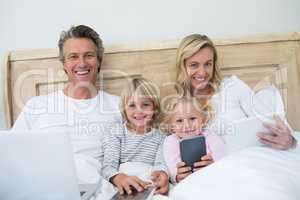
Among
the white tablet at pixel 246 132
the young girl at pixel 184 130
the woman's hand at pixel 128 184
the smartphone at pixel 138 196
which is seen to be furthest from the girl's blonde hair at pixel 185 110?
the smartphone at pixel 138 196

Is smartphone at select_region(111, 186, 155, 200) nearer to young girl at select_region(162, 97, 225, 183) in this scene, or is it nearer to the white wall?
young girl at select_region(162, 97, 225, 183)

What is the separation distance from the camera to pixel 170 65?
160 centimetres

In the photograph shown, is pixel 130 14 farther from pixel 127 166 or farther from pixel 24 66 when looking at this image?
pixel 127 166

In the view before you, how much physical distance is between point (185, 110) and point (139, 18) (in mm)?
651

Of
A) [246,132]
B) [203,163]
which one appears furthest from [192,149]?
[246,132]

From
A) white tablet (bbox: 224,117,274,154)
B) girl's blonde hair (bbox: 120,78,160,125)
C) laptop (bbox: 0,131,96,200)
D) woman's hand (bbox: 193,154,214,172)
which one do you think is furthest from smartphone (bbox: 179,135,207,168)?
laptop (bbox: 0,131,96,200)

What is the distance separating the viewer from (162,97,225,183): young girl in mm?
1230

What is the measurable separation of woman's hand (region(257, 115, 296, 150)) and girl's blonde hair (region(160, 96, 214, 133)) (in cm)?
25

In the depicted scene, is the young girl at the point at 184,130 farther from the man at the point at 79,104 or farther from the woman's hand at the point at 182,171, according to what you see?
the man at the point at 79,104

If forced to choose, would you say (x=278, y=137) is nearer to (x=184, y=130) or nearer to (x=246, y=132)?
(x=246, y=132)

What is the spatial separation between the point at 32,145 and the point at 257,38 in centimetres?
116

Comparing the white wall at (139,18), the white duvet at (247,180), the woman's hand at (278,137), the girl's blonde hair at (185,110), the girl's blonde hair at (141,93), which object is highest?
the white wall at (139,18)

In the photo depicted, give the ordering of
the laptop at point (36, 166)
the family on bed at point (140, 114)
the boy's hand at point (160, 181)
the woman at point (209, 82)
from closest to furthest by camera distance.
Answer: the laptop at point (36, 166) → the boy's hand at point (160, 181) → the family on bed at point (140, 114) → the woman at point (209, 82)

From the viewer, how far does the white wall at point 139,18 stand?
1756 millimetres
